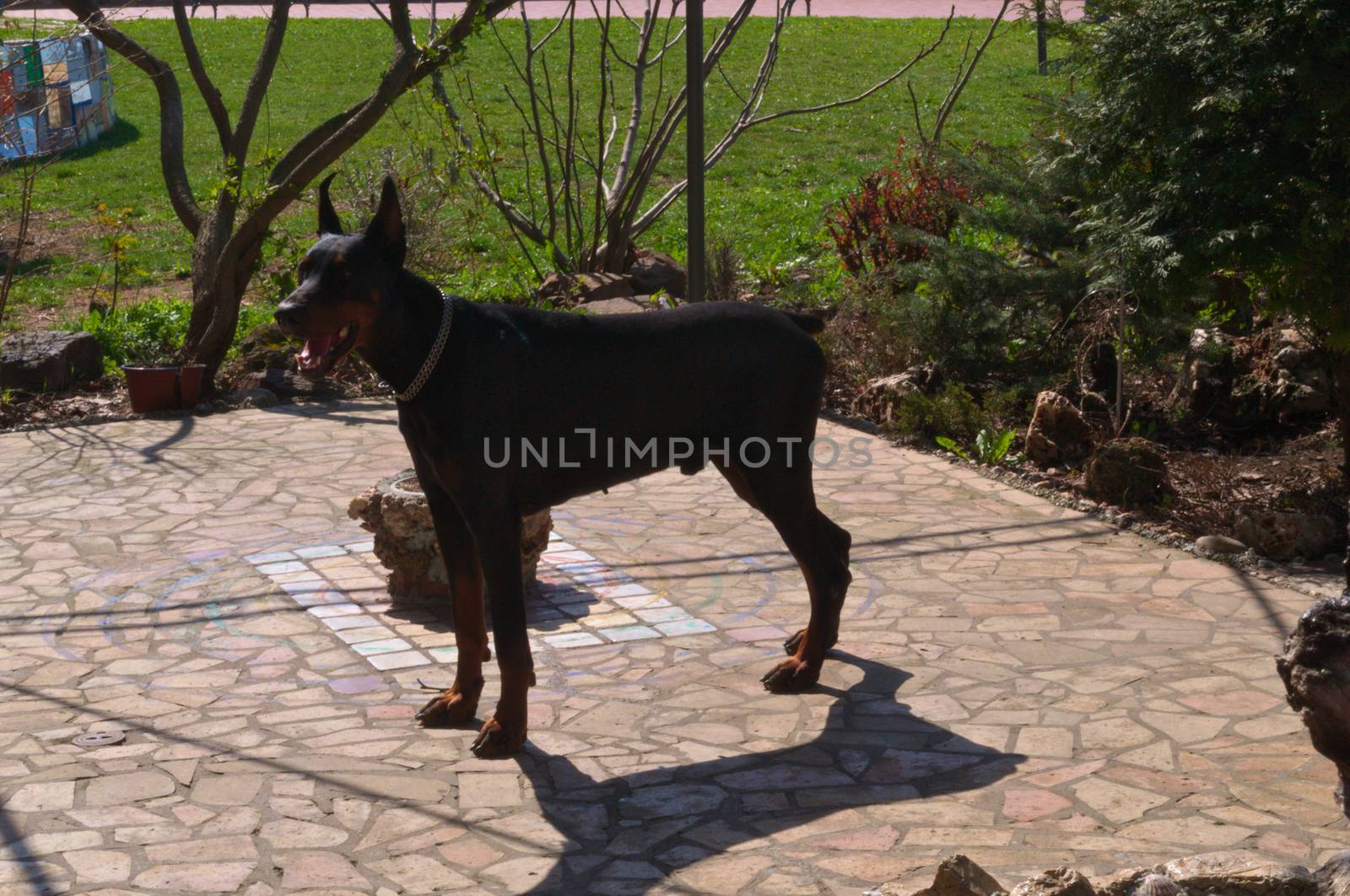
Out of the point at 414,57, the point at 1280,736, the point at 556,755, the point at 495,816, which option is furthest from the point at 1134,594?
the point at 414,57

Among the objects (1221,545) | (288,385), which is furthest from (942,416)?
(288,385)

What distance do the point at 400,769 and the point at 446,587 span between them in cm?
193

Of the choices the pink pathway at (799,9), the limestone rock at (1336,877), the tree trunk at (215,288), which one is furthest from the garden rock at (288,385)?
the pink pathway at (799,9)

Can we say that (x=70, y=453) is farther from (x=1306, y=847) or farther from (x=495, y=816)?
(x=1306, y=847)

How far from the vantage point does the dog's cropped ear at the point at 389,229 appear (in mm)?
5008

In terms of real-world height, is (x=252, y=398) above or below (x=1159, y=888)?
below

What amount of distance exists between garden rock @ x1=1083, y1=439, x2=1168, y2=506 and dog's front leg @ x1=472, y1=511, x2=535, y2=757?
14.5 feet

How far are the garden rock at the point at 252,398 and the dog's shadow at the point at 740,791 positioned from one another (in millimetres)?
6525

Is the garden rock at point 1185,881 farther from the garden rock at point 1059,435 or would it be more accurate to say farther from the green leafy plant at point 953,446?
the green leafy plant at point 953,446

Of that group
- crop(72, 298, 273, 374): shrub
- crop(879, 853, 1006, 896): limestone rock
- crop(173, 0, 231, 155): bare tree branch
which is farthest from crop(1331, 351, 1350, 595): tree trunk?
crop(173, 0, 231, 155): bare tree branch

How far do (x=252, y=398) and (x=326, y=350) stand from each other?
263 inches

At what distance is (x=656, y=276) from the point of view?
44.7 feet

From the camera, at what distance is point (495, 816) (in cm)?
479

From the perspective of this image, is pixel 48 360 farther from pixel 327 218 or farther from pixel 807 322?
pixel 807 322
